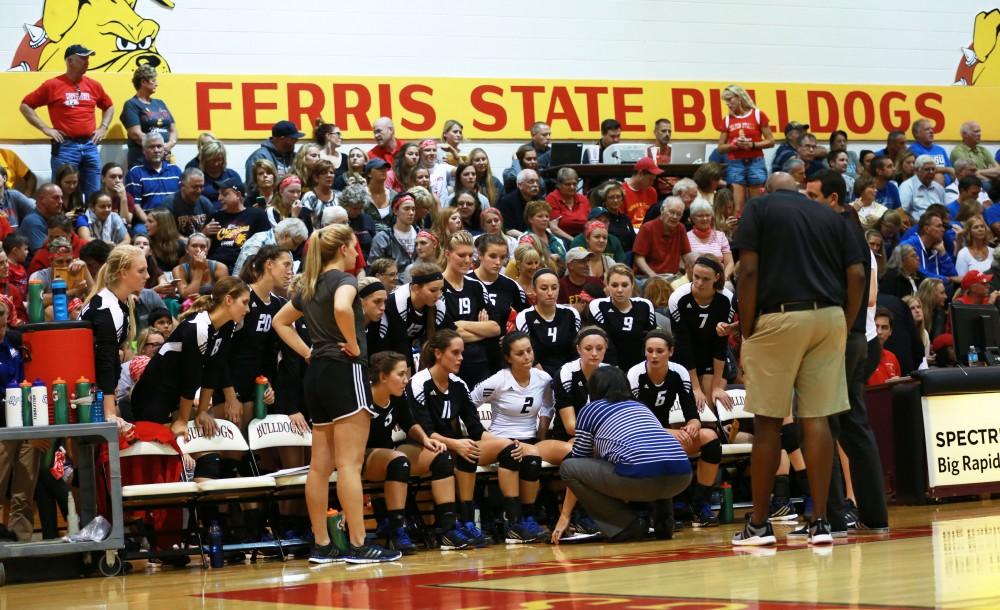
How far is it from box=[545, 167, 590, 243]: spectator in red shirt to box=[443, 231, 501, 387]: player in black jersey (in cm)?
399

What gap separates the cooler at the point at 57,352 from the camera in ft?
23.7

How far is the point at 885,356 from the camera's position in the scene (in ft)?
33.6

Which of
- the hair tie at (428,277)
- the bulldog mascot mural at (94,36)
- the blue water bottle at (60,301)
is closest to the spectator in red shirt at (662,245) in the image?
the hair tie at (428,277)

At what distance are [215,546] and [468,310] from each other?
2386mm

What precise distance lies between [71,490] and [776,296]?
4.25 metres

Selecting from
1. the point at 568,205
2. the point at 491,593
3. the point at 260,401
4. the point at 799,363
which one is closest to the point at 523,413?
the point at 260,401

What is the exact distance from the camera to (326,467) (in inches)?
273

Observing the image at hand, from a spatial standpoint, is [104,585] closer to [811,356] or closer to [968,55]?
[811,356]

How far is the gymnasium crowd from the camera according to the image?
293 inches

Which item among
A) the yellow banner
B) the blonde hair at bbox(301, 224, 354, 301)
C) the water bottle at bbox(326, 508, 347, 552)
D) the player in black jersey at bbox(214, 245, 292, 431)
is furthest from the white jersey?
the yellow banner

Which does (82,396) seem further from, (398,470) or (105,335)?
(398,470)

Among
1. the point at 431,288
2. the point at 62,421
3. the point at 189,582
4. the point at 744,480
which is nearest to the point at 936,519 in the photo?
the point at 744,480

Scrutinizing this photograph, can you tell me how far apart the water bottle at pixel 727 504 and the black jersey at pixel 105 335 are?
159 inches

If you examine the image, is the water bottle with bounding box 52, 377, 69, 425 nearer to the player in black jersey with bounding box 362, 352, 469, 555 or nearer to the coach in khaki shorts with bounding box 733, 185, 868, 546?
the player in black jersey with bounding box 362, 352, 469, 555
